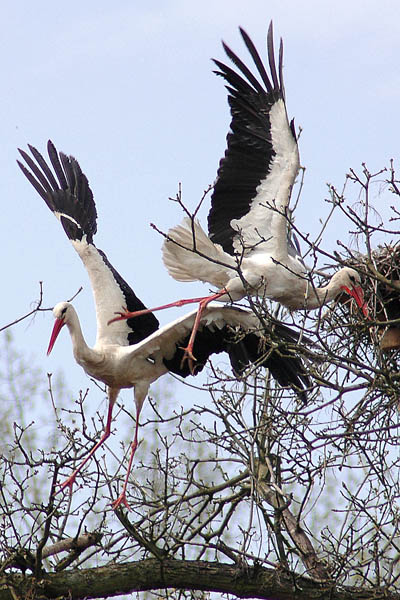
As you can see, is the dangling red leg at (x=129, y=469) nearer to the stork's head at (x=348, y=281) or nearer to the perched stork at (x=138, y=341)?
the perched stork at (x=138, y=341)

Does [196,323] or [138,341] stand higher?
[138,341]

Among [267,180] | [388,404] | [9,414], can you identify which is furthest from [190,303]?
[9,414]

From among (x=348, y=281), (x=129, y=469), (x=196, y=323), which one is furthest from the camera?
(x=348, y=281)

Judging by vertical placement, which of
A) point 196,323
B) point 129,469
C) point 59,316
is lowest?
point 129,469

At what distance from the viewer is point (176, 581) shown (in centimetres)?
554

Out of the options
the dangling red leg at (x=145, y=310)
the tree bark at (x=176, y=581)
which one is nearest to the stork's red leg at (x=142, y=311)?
the dangling red leg at (x=145, y=310)

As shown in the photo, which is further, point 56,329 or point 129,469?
point 56,329

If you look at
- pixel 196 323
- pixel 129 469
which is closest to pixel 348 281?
pixel 196 323

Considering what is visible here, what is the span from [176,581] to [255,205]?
10.1 ft

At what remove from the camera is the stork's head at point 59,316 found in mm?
7008

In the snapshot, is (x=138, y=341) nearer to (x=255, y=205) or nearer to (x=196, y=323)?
(x=196, y=323)

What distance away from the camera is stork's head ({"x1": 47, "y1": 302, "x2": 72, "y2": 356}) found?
23.0 feet

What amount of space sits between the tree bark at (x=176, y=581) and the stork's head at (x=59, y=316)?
1.95m

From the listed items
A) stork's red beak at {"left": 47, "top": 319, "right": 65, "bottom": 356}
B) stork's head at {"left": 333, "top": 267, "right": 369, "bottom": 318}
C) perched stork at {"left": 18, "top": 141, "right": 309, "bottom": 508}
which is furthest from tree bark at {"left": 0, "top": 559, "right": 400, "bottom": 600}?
stork's head at {"left": 333, "top": 267, "right": 369, "bottom": 318}
